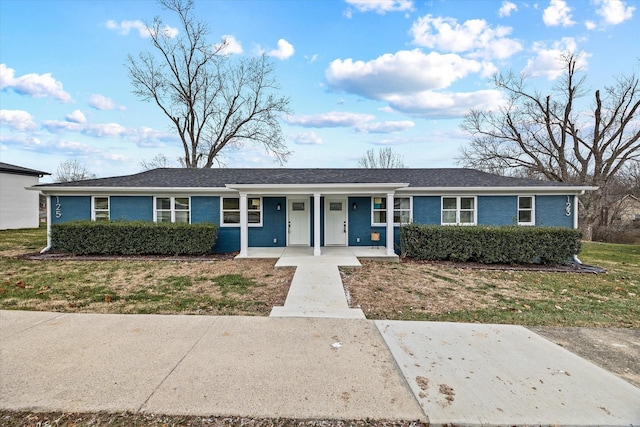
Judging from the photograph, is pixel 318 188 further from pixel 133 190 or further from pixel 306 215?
pixel 133 190

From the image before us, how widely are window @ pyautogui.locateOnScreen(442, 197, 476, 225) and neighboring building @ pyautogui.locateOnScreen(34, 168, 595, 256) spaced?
0.04 metres

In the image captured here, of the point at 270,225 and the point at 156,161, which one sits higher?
the point at 156,161

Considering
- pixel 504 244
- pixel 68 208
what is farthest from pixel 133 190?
pixel 504 244

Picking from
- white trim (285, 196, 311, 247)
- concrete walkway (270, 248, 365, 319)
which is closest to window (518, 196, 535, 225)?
concrete walkway (270, 248, 365, 319)

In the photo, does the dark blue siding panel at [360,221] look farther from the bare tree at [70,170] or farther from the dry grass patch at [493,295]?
the bare tree at [70,170]

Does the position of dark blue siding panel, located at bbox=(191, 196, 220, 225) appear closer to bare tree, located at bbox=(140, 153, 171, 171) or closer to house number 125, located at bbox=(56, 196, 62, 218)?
house number 125, located at bbox=(56, 196, 62, 218)

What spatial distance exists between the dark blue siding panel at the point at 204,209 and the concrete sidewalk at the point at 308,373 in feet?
24.4

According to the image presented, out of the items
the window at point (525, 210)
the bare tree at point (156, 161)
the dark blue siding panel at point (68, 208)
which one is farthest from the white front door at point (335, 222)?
the bare tree at point (156, 161)

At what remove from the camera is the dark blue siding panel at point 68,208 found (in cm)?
1159

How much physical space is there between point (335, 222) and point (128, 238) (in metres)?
7.54

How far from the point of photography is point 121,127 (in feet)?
74.6

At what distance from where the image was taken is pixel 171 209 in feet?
38.7

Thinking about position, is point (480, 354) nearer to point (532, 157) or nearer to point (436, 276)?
point (436, 276)

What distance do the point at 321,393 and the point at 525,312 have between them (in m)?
4.58
